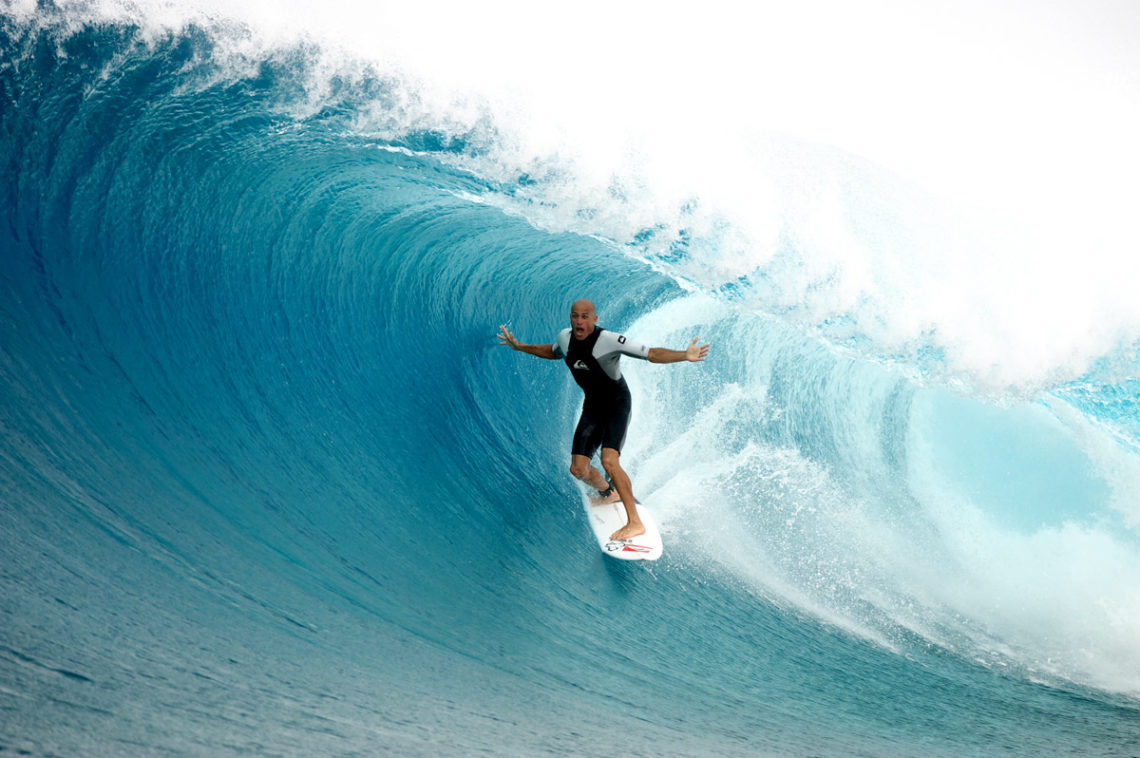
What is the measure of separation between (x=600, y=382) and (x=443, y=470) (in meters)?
1.21

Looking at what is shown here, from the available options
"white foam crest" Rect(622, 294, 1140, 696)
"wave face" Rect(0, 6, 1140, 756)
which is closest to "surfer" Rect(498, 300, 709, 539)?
"wave face" Rect(0, 6, 1140, 756)

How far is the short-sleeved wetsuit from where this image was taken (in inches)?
158

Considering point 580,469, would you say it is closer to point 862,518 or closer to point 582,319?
point 582,319

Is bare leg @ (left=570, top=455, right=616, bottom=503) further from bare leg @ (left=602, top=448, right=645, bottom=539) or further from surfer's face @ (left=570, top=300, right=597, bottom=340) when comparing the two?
surfer's face @ (left=570, top=300, right=597, bottom=340)

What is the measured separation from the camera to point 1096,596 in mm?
5277

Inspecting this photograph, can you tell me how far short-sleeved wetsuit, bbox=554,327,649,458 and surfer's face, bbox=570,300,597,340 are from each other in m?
0.06

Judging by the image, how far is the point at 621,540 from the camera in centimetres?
439

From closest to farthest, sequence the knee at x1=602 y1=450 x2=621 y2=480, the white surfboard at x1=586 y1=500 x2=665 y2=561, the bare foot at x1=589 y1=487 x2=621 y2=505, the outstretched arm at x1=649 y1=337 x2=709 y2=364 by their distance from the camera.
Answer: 1. the outstretched arm at x1=649 y1=337 x2=709 y2=364
2. the knee at x1=602 y1=450 x2=621 y2=480
3. the white surfboard at x1=586 y1=500 x2=665 y2=561
4. the bare foot at x1=589 y1=487 x2=621 y2=505

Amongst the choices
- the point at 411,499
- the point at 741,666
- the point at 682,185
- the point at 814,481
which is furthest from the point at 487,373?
the point at 741,666

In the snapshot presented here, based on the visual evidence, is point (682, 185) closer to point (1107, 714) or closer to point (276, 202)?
point (276, 202)

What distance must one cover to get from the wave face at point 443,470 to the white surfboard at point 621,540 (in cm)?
11

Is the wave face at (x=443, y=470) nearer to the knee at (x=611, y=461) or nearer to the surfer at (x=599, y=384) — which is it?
the surfer at (x=599, y=384)

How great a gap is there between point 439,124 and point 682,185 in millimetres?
1975

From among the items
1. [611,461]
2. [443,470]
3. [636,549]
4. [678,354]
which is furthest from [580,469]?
[678,354]
